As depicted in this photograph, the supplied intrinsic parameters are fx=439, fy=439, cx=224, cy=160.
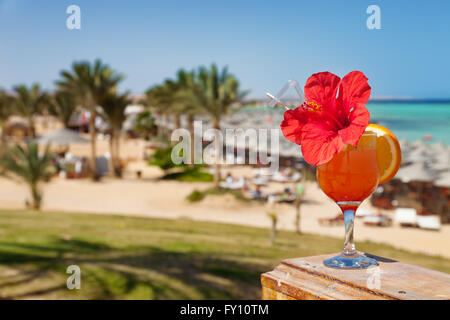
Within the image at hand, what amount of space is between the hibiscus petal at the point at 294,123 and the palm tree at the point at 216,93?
906 inches

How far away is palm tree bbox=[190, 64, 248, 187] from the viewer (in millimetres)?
24875

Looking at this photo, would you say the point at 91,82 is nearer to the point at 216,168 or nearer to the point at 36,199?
the point at 216,168

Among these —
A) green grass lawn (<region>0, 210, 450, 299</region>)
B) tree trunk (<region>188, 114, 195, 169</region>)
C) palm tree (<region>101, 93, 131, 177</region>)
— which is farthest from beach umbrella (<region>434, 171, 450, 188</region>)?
palm tree (<region>101, 93, 131, 177</region>)

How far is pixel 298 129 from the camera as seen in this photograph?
4.40 ft

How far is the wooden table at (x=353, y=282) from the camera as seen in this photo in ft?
3.84

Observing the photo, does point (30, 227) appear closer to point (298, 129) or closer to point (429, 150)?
point (298, 129)

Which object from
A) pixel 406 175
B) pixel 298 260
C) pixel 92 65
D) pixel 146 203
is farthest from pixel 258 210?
pixel 298 260

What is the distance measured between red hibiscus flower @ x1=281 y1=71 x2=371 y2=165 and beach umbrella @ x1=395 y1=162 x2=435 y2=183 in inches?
792

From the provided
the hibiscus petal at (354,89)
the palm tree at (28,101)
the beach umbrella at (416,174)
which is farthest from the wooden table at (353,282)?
the palm tree at (28,101)

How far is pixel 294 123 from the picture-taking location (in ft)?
4.41
